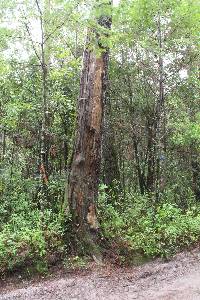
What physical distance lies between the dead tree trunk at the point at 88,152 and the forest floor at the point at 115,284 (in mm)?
991

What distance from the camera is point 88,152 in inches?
400

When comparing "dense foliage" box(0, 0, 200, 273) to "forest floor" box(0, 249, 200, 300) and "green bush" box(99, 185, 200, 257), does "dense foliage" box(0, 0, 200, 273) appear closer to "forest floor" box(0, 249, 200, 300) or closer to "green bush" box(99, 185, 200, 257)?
"green bush" box(99, 185, 200, 257)

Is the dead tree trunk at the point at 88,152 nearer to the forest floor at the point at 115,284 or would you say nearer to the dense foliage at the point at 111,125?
the dense foliage at the point at 111,125

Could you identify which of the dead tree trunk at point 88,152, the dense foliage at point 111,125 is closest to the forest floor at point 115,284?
the dense foliage at point 111,125

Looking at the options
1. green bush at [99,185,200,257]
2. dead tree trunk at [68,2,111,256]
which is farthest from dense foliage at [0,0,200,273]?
dead tree trunk at [68,2,111,256]

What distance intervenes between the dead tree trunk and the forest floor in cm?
99

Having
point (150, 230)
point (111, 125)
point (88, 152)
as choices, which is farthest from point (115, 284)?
point (111, 125)

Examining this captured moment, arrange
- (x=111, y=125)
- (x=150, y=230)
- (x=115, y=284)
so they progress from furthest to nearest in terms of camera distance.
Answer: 1. (x=111, y=125)
2. (x=150, y=230)
3. (x=115, y=284)

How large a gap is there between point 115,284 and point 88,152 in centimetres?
331

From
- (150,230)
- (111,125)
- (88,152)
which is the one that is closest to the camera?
(88,152)

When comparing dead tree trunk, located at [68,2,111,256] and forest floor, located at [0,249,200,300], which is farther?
dead tree trunk, located at [68,2,111,256]

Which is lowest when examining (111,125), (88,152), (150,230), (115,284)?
(115,284)

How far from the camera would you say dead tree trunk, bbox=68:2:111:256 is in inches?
387

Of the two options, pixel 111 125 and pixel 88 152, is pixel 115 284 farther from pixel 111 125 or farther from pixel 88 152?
pixel 111 125
